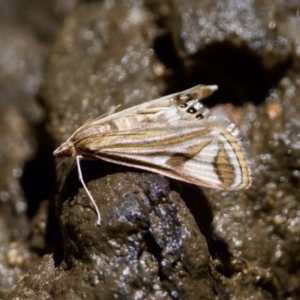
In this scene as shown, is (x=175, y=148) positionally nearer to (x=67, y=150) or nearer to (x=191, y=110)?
(x=191, y=110)

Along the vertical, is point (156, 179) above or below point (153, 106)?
below

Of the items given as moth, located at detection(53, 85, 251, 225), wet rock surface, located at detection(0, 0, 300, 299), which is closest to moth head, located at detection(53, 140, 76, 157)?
moth, located at detection(53, 85, 251, 225)

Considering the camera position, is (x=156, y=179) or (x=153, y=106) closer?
(x=156, y=179)

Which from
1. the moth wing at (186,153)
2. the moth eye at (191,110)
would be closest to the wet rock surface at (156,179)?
the moth wing at (186,153)

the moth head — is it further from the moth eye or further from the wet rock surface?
the moth eye

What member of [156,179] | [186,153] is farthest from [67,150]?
[186,153]

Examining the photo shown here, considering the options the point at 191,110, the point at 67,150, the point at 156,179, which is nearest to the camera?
the point at 156,179

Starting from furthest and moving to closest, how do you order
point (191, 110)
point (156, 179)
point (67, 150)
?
point (191, 110) < point (67, 150) < point (156, 179)

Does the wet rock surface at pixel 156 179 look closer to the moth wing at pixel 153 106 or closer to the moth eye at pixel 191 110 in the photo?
Result: the moth wing at pixel 153 106

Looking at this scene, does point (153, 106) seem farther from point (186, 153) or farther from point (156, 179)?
point (156, 179)
